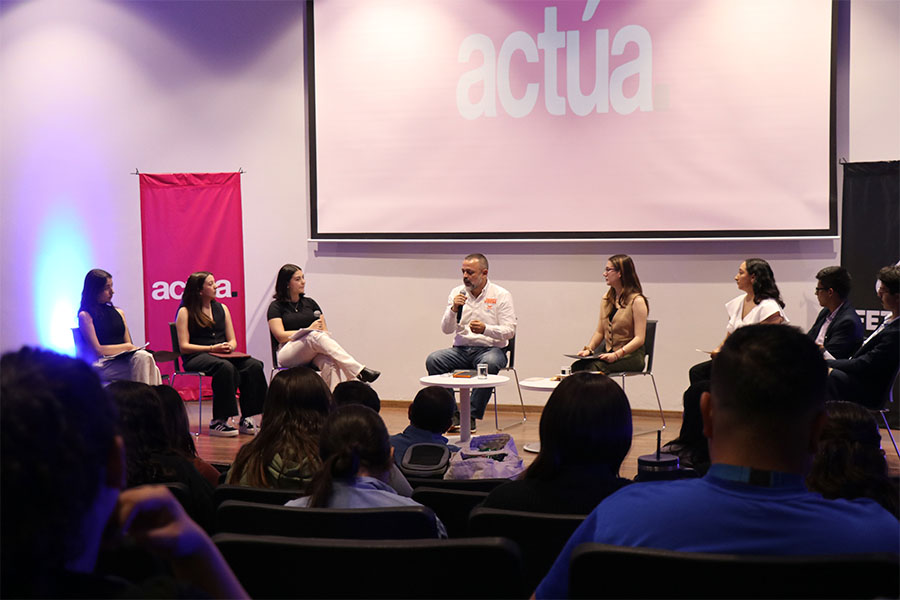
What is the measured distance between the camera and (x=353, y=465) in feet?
7.00

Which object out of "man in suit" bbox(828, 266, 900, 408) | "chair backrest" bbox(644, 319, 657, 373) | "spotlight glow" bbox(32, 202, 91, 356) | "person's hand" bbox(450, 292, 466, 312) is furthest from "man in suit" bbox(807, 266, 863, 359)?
"spotlight glow" bbox(32, 202, 91, 356)

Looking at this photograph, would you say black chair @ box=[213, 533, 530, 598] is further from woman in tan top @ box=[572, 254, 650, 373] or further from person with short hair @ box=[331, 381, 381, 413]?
woman in tan top @ box=[572, 254, 650, 373]

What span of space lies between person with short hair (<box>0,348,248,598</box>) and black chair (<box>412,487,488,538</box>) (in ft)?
4.89

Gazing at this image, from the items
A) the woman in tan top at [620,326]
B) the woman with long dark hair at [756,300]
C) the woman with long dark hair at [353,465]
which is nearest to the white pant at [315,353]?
the woman in tan top at [620,326]

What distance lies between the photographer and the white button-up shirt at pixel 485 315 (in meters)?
6.57

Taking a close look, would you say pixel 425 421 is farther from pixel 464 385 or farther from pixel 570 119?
pixel 570 119

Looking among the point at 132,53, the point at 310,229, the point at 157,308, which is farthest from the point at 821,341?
the point at 132,53

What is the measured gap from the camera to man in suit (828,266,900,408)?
4855 mm

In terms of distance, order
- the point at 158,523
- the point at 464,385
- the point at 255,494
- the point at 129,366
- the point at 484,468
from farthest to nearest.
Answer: the point at 129,366
the point at 464,385
the point at 484,468
the point at 255,494
the point at 158,523

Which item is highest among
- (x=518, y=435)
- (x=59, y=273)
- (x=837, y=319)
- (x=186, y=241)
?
(x=186, y=241)

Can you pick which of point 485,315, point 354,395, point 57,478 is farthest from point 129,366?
point 57,478

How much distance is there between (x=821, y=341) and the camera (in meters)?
5.52

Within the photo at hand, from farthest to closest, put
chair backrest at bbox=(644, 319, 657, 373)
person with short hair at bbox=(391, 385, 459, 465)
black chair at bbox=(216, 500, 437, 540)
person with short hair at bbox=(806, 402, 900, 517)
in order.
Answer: chair backrest at bbox=(644, 319, 657, 373)
person with short hair at bbox=(391, 385, 459, 465)
person with short hair at bbox=(806, 402, 900, 517)
black chair at bbox=(216, 500, 437, 540)

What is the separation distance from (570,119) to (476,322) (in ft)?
6.36
